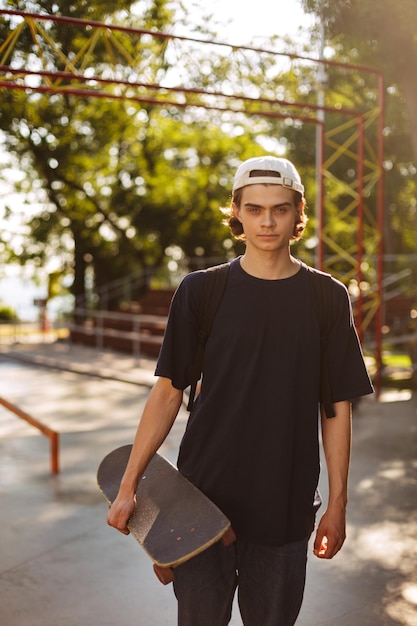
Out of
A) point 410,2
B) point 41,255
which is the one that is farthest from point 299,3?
point 41,255

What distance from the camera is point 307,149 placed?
2245 centimetres

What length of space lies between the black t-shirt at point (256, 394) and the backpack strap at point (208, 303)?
0.02 metres

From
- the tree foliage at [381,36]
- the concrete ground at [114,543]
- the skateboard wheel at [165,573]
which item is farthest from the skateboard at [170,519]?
the tree foliage at [381,36]

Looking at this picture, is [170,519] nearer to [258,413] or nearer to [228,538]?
[228,538]

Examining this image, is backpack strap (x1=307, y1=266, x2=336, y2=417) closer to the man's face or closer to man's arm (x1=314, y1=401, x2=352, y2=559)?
man's arm (x1=314, y1=401, x2=352, y2=559)

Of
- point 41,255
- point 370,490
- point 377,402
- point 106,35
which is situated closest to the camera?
point 370,490

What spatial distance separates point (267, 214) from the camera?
238 centimetres

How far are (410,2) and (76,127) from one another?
14283 mm

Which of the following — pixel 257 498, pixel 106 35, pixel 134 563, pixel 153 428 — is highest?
pixel 106 35

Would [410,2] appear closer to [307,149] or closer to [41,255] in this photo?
[307,149]

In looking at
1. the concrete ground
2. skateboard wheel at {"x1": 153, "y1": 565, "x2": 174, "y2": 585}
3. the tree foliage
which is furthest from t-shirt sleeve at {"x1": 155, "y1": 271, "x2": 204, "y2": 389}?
the tree foliage

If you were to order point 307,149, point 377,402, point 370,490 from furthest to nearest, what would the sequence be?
point 307,149 → point 377,402 → point 370,490

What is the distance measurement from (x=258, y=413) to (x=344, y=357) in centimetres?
33

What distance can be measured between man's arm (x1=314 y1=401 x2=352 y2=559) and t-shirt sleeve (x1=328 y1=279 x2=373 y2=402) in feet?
0.16
